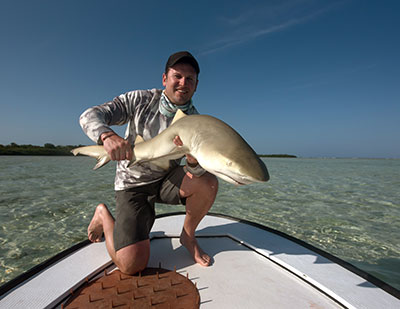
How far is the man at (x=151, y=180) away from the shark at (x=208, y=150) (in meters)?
0.35

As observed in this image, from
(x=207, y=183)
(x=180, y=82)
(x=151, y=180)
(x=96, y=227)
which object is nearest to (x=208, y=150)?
(x=207, y=183)

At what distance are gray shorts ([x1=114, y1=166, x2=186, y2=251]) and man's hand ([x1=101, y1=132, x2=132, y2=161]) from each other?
0.75 meters

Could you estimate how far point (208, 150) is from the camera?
5.26ft

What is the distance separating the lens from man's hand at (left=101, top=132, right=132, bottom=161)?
197cm

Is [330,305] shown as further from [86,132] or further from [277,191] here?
[277,191]

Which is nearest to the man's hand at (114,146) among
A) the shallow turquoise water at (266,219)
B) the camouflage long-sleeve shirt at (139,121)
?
the camouflage long-sleeve shirt at (139,121)

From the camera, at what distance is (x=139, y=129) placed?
107 inches

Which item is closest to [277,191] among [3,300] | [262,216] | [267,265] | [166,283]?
[262,216]

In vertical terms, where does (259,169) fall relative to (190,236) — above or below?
above

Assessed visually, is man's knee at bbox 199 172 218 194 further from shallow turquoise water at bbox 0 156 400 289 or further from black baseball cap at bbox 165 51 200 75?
shallow turquoise water at bbox 0 156 400 289

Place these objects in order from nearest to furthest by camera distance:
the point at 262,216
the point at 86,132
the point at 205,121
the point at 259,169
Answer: the point at 259,169, the point at 205,121, the point at 86,132, the point at 262,216

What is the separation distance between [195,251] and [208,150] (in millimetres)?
1315

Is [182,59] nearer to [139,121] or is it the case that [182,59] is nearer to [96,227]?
[139,121]

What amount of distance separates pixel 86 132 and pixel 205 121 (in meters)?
1.17
